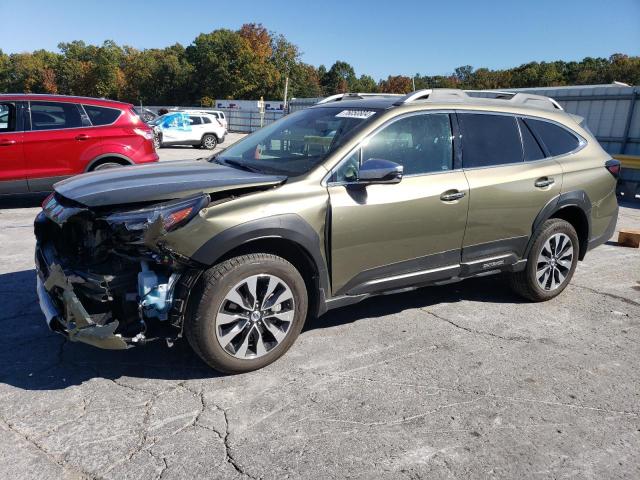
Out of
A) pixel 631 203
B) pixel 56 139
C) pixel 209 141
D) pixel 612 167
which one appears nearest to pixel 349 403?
pixel 612 167

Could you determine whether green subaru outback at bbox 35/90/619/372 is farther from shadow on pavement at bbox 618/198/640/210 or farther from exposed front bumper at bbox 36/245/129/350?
shadow on pavement at bbox 618/198/640/210

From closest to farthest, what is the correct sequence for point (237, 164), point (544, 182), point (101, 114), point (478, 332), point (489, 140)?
point (237, 164), point (478, 332), point (489, 140), point (544, 182), point (101, 114)

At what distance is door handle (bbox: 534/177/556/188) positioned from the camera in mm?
4545

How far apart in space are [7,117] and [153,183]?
6.22 meters

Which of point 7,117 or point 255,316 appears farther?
point 7,117

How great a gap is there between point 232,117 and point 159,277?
140 ft

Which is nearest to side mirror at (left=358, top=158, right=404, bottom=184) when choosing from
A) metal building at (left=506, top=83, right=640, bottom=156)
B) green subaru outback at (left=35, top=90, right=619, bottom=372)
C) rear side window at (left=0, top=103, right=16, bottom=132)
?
green subaru outback at (left=35, top=90, right=619, bottom=372)

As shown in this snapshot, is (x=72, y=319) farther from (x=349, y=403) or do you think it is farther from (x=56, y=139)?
(x=56, y=139)

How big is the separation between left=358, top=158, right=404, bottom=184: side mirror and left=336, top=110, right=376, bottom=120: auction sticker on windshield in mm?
524

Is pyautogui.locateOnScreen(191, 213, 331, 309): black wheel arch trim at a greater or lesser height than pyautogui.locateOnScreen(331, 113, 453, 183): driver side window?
lesser

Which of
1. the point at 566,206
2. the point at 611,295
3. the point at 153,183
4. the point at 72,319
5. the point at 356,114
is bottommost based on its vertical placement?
the point at 611,295

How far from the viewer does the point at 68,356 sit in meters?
3.56

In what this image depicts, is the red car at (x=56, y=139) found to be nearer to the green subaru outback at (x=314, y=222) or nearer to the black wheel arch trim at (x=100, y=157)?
the black wheel arch trim at (x=100, y=157)

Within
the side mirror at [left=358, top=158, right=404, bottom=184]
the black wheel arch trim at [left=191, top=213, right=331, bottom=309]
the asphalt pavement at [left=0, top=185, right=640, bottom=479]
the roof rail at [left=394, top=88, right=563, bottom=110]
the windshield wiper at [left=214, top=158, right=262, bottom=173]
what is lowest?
the asphalt pavement at [left=0, top=185, right=640, bottom=479]
